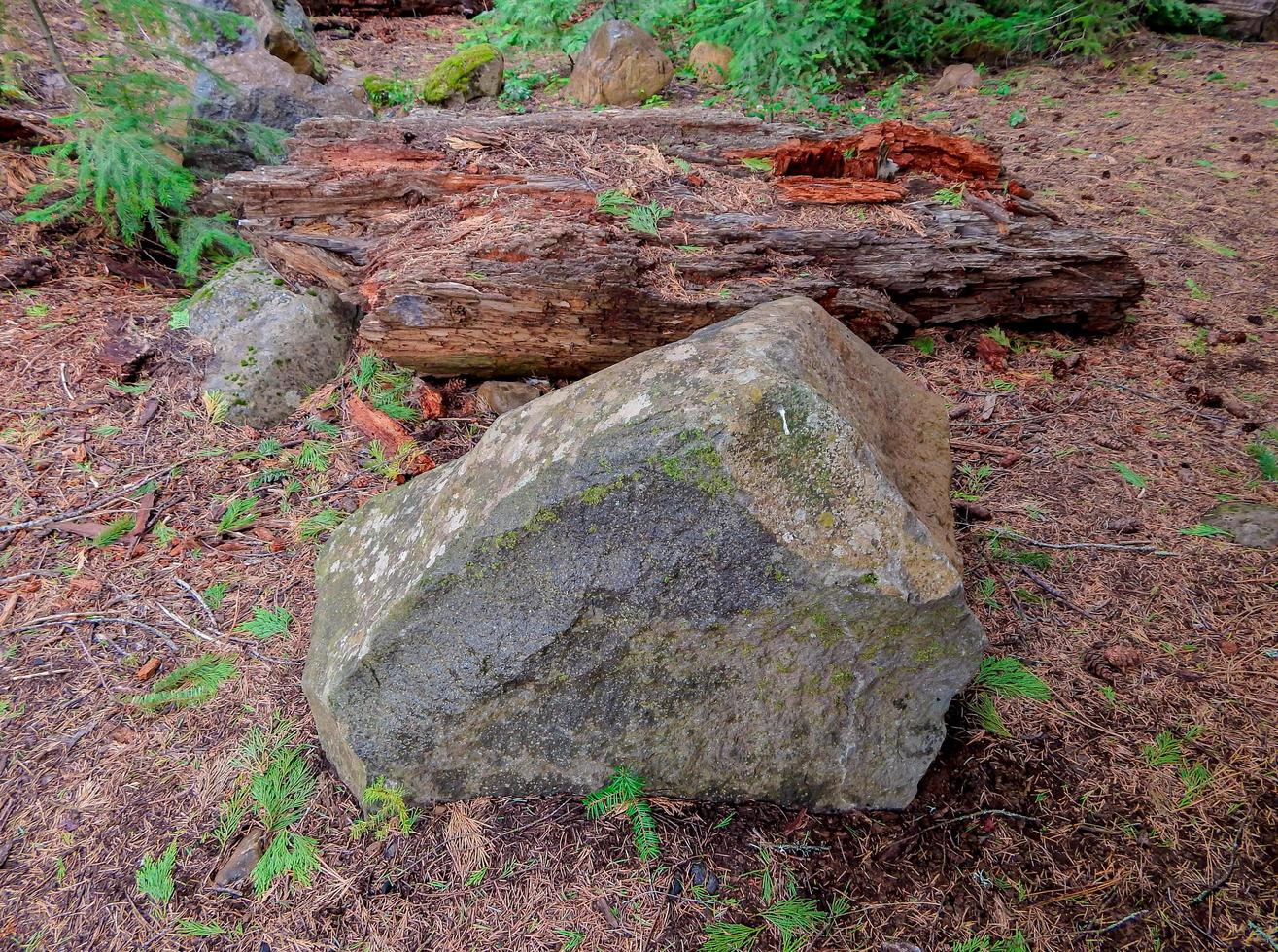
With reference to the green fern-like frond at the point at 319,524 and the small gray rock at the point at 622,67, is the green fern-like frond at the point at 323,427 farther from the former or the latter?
the small gray rock at the point at 622,67

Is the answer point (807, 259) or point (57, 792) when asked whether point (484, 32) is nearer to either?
point (807, 259)

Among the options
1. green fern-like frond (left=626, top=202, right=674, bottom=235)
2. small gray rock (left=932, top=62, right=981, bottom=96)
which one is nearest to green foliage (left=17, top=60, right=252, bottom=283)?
green fern-like frond (left=626, top=202, right=674, bottom=235)

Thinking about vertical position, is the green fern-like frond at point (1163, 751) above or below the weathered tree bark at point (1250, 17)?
below

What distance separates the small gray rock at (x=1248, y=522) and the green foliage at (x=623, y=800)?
2951 mm

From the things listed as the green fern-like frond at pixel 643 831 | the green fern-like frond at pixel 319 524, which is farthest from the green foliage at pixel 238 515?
the green fern-like frond at pixel 643 831

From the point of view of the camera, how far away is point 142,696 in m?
2.87

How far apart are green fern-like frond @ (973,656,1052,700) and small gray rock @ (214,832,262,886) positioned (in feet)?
9.08

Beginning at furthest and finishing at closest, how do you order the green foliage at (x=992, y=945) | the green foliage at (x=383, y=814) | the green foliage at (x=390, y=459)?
the green foliage at (x=390, y=459)
the green foliage at (x=383, y=814)
the green foliage at (x=992, y=945)

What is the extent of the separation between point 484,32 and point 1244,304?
38.0ft

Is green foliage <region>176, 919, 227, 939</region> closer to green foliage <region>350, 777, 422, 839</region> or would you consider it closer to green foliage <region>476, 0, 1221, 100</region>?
green foliage <region>350, 777, 422, 839</region>

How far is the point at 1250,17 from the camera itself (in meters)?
8.76

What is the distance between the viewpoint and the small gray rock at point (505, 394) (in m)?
4.14

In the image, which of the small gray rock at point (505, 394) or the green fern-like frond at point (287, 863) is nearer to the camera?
the green fern-like frond at point (287, 863)

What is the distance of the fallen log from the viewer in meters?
3.88
